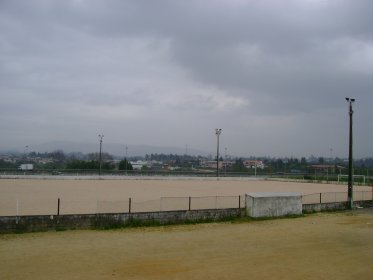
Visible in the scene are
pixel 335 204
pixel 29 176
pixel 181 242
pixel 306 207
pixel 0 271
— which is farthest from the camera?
pixel 29 176

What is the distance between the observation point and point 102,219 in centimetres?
1695

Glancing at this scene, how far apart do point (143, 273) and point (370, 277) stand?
5.64 meters

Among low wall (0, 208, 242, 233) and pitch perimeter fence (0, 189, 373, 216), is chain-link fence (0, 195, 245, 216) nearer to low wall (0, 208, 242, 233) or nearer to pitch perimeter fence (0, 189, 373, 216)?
pitch perimeter fence (0, 189, 373, 216)

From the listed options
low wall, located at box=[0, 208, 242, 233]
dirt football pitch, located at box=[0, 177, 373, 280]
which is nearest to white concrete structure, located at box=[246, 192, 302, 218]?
low wall, located at box=[0, 208, 242, 233]

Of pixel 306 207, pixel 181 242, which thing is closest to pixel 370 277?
pixel 181 242

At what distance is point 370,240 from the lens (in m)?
14.9

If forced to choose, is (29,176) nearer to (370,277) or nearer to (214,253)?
(214,253)

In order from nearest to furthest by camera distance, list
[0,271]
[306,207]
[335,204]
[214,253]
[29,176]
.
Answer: [0,271]
[214,253]
[306,207]
[335,204]
[29,176]

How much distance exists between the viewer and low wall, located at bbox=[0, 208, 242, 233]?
15.4m

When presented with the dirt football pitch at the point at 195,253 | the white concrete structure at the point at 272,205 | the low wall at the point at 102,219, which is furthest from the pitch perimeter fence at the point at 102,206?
the dirt football pitch at the point at 195,253

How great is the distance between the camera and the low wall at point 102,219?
15.4 metres

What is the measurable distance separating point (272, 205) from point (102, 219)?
28.5ft

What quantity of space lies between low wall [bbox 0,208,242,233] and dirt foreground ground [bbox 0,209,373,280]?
1.83 ft

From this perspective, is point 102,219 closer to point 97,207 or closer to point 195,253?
point 97,207
